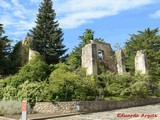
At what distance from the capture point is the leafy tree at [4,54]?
24.2 metres

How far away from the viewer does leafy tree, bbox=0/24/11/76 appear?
24181mm

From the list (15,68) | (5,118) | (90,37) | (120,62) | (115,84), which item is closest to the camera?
(5,118)

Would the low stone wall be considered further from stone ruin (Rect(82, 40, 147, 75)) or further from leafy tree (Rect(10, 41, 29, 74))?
leafy tree (Rect(10, 41, 29, 74))

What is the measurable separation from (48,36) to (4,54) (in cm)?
731

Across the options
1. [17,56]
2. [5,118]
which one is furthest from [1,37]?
[5,118]

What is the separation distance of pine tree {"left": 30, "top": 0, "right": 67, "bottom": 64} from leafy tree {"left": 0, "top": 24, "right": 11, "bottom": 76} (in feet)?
11.3

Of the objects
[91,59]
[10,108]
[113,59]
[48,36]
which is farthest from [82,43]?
[10,108]

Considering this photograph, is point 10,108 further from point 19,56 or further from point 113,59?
point 113,59

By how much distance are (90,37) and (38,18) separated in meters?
10.9

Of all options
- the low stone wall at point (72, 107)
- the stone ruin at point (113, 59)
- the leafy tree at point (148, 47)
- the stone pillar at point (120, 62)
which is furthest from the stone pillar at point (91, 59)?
the leafy tree at point (148, 47)

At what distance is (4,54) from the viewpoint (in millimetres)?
25281

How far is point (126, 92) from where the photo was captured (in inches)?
736

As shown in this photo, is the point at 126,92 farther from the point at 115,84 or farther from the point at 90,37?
the point at 90,37

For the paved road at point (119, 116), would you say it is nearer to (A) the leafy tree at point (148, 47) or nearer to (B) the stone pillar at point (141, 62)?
(B) the stone pillar at point (141, 62)
